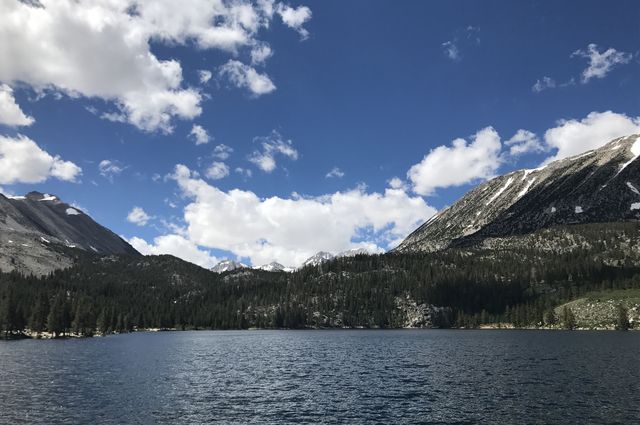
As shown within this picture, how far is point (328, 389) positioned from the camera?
7150 cm

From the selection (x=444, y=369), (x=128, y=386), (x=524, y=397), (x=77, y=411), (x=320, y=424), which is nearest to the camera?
(x=320, y=424)

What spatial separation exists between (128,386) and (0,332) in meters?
159

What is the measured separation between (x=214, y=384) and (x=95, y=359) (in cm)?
5204

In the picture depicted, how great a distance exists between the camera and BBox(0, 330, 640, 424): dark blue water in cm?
5341

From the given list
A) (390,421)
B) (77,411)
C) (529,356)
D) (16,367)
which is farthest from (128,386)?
(529,356)

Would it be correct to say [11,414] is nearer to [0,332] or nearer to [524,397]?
[524,397]

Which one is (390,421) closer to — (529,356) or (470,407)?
(470,407)

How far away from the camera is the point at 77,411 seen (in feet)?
182

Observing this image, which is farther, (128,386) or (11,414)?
(128,386)

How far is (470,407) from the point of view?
5738 centimetres

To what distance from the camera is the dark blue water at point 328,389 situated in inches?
2103

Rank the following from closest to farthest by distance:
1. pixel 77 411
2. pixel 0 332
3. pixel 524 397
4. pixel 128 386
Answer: pixel 77 411 < pixel 524 397 < pixel 128 386 < pixel 0 332

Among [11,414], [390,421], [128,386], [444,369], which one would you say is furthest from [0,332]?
[390,421]

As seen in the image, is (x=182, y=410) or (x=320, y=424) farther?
(x=182, y=410)
